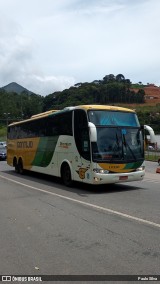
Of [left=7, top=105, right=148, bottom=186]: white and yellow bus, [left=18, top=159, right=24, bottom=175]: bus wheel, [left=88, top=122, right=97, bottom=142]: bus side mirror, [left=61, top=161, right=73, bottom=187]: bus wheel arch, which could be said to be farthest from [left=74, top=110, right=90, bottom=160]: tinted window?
[left=18, top=159, right=24, bottom=175]: bus wheel

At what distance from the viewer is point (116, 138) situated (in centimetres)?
1345

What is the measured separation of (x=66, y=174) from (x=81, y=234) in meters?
8.22

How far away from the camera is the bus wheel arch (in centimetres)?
1508

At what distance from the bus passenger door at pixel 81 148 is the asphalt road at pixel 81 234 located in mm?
1146

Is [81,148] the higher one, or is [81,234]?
[81,148]

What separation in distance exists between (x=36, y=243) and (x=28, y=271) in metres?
1.48

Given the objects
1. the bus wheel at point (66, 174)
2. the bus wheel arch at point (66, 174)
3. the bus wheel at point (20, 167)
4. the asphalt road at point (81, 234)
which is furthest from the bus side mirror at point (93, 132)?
the bus wheel at point (20, 167)

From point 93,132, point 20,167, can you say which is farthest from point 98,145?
point 20,167

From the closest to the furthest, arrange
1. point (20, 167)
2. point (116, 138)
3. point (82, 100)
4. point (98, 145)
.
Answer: point (98, 145) → point (116, 138) → point (20, 167) → point (82, 100)

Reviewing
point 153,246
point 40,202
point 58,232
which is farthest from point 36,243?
point 40,202

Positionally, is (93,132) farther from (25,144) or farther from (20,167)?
(20,167)

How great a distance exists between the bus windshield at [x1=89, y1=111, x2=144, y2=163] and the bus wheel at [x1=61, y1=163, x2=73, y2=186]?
2355mm

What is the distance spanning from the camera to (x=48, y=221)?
8.59 m

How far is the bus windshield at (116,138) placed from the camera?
43.2 feet
